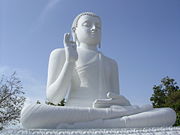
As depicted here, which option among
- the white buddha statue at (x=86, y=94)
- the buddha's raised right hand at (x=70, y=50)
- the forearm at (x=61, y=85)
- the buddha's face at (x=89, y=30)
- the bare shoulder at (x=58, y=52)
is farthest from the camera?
the buddha's face at (x=89, y=30)

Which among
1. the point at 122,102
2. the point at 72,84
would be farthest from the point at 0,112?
the point at 122,102

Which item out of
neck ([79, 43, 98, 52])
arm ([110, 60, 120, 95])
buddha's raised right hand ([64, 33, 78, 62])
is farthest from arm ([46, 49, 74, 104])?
arm ([110, 60, 120, 95])

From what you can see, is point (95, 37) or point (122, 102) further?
point (95, 37)

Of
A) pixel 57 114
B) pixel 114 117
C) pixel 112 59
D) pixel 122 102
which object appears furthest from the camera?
pixel 112 59

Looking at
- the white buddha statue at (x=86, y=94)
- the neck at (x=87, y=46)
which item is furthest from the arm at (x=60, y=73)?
the neck at (x=87, y=46)

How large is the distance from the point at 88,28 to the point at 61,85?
1.62 m

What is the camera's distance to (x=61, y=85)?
15.6ft

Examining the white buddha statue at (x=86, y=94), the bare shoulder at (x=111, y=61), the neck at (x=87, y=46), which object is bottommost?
the white buddha statue at (x=86, y=94)

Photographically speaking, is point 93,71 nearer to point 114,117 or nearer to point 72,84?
point 72,84

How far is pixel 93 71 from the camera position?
5.32m

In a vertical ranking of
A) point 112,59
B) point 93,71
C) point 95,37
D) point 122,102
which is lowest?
point 122,102

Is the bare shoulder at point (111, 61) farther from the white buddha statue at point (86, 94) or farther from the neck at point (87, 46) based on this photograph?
the neck at point (87, 46)

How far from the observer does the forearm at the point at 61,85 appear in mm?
4695

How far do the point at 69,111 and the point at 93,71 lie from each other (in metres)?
1.69
